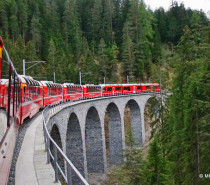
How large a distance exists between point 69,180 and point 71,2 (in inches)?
3357

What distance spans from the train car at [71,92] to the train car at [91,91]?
1.15 metres

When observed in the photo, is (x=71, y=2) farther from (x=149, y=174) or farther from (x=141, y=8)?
(x=149, y=174)

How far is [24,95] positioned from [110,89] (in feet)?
87.2

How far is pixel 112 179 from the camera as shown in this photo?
2592 cm

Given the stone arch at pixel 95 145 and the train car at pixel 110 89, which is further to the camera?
the train car at pixel 110 89

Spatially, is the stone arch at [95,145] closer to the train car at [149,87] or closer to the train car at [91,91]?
the train car at [91,91]

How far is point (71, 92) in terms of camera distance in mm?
28203

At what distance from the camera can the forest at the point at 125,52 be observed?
15.1 m

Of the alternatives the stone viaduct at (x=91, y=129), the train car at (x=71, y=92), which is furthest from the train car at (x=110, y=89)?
the train car at (x=71, y=92)

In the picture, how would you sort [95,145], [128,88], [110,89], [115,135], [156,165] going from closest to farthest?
[156,165]
[95,145]
[115,135]
[110,89]
[128,88]

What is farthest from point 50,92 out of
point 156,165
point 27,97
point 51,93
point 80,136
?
point 156,165

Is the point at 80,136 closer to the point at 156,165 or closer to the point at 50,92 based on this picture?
the point at 50,92

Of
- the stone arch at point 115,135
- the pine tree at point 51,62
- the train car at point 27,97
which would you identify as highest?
the pine tree at point 51,62

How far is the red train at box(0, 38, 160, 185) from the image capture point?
4.87 metres
